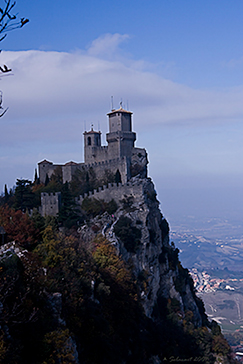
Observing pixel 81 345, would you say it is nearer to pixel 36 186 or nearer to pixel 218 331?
pixel 36 186

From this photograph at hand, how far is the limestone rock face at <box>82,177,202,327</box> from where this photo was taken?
37.4 metres

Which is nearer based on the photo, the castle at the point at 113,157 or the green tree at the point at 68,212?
the green tree at the point at 68,212

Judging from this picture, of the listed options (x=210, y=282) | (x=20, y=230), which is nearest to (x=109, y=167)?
(x=20, y=230)

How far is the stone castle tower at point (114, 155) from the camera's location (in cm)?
4491

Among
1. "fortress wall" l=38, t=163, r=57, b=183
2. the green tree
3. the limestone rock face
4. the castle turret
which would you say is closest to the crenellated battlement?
the limestone rock face

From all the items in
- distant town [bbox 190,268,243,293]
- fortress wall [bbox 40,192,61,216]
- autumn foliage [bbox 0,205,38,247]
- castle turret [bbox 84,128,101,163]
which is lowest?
distant town [bbox 190,268,243,293]

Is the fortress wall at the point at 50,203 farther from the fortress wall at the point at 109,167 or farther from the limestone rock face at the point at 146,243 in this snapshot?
the fortress wall at the point at 109,167

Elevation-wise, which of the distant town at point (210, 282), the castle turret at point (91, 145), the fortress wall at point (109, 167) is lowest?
the distant town at point (210, 282)

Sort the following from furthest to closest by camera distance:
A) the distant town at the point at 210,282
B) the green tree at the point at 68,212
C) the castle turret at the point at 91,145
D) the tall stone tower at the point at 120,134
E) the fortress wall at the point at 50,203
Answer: the distant town at the point at 210,282, the castle turret at the point at 91,145, the tall stone tower at the point at 120,134, the fortress wall at the point at 50,203, the green tree at the point at 68,212

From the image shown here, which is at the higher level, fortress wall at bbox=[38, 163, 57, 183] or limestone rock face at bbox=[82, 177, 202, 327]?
fortress wall at bbox=[38, 163, 57, 183]

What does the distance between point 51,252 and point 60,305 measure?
16.8ft

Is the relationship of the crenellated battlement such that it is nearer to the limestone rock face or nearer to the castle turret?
the limestone rock face

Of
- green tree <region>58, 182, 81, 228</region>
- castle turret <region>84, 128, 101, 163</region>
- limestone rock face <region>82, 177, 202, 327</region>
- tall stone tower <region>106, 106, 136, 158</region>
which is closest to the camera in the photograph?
limestone rock face <region>82, 177, 202, 327</region>

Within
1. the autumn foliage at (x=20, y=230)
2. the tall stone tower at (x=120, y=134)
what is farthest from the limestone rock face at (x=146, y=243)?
the autumn foliage at (x=20, y=230)
